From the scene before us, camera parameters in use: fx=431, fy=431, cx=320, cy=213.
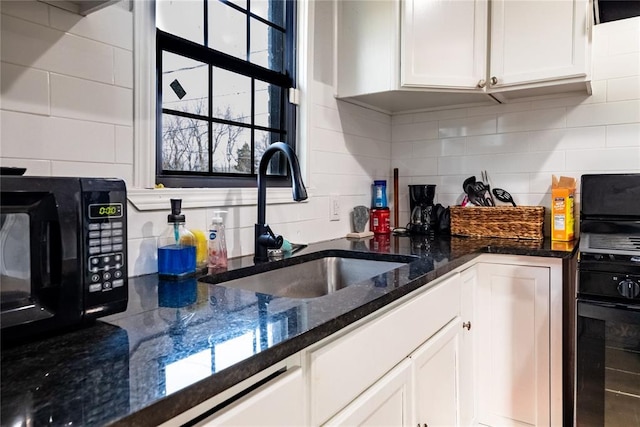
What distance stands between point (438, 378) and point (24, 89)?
56.6 inches

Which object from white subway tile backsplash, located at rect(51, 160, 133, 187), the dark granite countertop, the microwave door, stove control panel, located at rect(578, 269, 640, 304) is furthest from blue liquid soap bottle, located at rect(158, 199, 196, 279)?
stove control panel, located at rect(578, 269, 640, 304)

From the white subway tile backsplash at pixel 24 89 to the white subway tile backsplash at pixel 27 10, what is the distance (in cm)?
12

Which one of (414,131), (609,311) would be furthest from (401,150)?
(609,311)

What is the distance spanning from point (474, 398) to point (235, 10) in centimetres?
190

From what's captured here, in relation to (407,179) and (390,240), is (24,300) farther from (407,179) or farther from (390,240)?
(407,179)

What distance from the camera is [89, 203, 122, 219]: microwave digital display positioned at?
0.78 meters

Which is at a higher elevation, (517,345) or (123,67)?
(123,67)

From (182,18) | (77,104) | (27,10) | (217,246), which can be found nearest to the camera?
(27,10)

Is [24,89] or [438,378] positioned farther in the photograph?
[438,378]

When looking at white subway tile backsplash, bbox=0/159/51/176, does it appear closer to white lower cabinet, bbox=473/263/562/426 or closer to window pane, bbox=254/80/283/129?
window pane, bbox=254/80/283/129

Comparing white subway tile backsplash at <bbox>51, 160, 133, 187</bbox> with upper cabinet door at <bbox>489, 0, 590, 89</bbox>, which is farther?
upper cabinet door at <bbox>489, 0, 590, 89</bbox>

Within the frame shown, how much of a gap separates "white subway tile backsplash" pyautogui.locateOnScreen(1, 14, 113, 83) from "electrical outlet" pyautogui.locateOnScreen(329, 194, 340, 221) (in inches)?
46.3

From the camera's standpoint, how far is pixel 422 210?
2.40 metres

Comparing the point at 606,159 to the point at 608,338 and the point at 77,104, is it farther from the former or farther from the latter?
the point at 77,104
